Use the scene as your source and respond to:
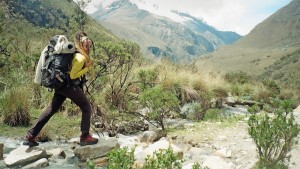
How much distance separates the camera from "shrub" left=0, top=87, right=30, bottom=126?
9.42m

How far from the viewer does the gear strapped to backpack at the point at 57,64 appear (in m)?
6.22

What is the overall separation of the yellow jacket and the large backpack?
0.33 feet

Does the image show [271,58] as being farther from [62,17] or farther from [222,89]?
[222,89]

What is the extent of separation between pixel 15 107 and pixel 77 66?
399 centimetres

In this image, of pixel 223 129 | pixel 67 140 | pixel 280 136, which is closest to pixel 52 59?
pixel 67 140

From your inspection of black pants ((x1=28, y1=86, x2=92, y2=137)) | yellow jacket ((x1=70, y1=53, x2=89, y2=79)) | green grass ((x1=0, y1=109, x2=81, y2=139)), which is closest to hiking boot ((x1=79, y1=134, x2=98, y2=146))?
black pants ((x1=28, y1=86, x2=92, y2=137))

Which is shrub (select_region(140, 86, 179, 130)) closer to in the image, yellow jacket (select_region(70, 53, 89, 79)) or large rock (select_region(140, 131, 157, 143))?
large rock (select_region(140, 131, 157, 143))

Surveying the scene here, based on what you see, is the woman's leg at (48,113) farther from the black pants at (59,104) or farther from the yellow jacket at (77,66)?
the yellow jacket at (77,66)

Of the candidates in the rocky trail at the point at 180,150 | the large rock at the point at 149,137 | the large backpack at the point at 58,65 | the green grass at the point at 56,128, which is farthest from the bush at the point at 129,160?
the green grass at the point at 56,128

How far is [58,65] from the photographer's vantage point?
623 centimetres

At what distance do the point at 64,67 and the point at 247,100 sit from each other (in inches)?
516

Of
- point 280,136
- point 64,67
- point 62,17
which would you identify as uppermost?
point 62,17

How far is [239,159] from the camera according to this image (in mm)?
6531

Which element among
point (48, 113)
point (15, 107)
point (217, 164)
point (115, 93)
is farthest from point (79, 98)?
point (115, 93)
